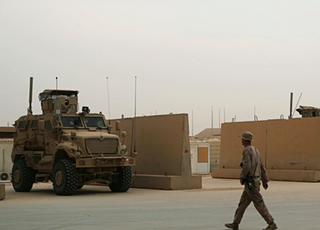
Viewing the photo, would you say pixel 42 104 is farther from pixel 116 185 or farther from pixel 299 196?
pixel 299 196

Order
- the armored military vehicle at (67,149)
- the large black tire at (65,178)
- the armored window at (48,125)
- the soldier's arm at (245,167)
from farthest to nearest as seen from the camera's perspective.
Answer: the armored window at (48,125), the armored military vehicle at (67,149), the large black tire at (65,178), the soldier's arm at (245,167)

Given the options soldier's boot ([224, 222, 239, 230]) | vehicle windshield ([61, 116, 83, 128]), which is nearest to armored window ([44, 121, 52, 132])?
vehicle windshield ([61, 116, 83, 128])

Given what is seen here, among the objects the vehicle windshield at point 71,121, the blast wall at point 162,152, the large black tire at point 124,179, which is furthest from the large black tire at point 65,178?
the blast wall at point 162,152

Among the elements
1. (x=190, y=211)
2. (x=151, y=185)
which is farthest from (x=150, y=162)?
(x=190, y=211)

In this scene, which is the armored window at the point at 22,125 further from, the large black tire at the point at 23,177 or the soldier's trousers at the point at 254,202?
the soldier's trousers at the point at 254,202

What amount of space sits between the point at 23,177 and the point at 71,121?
245cm

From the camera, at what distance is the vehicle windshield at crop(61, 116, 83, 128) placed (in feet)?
62.5

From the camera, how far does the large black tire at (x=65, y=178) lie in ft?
57.0

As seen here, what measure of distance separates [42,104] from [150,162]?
14.0 feet

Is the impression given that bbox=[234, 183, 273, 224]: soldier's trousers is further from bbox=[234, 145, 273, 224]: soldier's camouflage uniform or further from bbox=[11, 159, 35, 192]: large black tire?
bbox=[11, 159, 35, 192]: large black tire

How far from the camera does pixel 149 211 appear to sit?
1273 centimetres

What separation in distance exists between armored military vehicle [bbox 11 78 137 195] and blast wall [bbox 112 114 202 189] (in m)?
1.71

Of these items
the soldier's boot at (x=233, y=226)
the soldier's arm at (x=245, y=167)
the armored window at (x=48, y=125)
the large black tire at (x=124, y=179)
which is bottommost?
the soldier's boot at (x=233, y=226)

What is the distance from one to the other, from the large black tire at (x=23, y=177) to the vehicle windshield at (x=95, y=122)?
2504 mm
